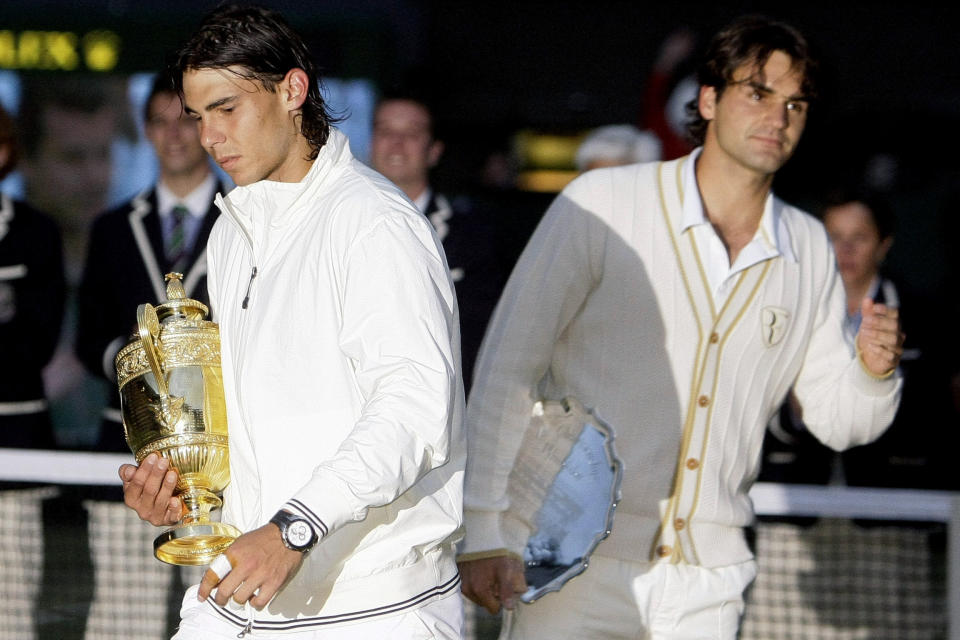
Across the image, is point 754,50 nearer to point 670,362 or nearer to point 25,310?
point 670,362

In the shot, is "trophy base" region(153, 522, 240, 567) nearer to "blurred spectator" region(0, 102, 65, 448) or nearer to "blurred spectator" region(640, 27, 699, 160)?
"blurred spectator" region(0, 102, 65, 448)

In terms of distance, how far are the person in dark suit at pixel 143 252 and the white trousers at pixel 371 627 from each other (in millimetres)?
2782


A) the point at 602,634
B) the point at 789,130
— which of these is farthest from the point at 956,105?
the point at 602,634

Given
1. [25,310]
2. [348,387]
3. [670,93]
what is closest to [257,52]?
[348,387]

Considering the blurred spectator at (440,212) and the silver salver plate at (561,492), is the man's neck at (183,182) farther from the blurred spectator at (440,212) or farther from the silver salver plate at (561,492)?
the silver salver plate at (561,492)

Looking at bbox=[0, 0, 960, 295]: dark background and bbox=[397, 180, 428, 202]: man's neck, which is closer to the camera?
bbox=[397, 180, 428, 202]: man's neck

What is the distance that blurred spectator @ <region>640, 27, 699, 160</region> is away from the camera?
31.5ft

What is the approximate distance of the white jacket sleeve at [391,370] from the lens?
275cm

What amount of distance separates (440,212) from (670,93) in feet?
13.9

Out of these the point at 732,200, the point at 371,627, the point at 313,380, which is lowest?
the point at 371,627

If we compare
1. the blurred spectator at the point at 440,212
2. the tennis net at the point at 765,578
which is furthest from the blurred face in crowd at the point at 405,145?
the tennis net at the point at 765,578

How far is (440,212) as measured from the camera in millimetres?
5984

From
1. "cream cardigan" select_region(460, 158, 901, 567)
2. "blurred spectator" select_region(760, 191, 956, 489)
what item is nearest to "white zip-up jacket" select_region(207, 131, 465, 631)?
"cream cardigan" select_region(460, 158, 901, 567)

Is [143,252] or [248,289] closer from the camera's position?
[248,289]
